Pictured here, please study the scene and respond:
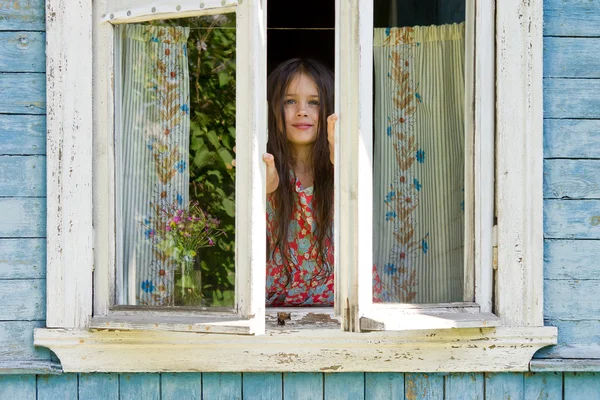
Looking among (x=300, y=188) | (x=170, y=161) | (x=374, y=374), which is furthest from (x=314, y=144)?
(x=374, y=374)

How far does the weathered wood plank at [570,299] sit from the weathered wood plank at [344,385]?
2.05 feet

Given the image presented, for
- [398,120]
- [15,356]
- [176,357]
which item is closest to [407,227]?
[398,120]

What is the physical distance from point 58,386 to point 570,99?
1852 millimetres

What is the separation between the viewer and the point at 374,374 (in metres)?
2.81

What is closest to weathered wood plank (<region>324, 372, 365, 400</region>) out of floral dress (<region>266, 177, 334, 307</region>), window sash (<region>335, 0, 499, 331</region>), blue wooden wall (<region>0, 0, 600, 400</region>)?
blue wooden wall (<region>0, 0, 600, 400</region>)

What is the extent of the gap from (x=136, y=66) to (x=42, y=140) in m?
0.38

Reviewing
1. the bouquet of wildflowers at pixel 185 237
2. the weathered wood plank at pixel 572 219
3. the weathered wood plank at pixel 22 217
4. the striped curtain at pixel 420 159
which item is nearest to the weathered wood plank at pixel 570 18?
the striped curtain at pixel 420 159

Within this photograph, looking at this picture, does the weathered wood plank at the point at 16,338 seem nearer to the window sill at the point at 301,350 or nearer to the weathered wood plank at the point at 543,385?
the window sill at the point at 301,350

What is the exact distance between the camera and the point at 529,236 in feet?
9.03

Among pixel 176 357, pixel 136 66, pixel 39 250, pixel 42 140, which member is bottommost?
pixel 176 357

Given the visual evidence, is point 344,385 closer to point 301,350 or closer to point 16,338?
point 301,350

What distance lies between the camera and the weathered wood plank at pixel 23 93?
2.78 metres

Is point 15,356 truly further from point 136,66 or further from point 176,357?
point 136,66

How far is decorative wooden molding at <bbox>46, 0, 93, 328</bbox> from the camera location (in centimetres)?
275
